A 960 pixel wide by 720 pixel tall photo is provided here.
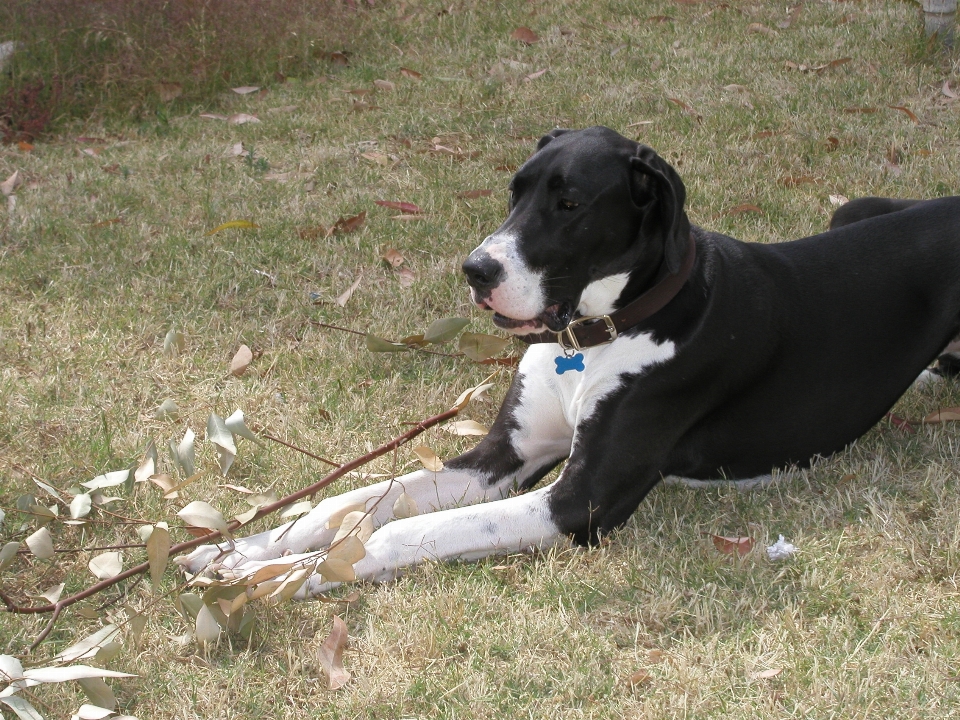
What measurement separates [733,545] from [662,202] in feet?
3.57

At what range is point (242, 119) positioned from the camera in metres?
7.58

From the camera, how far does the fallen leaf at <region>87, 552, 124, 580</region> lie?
309cm

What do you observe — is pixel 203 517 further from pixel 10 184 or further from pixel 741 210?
pixel 10 184

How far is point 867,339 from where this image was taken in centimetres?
371

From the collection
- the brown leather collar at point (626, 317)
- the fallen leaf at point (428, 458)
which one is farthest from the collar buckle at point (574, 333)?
the fallen leaf at point (428, 458)

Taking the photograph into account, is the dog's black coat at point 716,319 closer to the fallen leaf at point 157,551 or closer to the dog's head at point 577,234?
the dog's head at point 577,234

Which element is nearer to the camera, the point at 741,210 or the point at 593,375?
the point at 593,375

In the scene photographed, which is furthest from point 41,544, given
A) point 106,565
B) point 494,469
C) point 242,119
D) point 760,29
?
point 760,29

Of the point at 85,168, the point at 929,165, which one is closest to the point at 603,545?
the point at 929,165

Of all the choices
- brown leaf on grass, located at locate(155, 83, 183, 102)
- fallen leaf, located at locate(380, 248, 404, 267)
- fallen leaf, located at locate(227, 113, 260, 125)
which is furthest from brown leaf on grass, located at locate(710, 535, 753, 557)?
brown leaf on grass, located at locate(155, 83, 183, 102)

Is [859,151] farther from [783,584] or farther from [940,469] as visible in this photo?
[783,584]

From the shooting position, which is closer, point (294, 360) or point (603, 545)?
point (603, 545)

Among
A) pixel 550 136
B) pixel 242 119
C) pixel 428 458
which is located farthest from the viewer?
pixel 242 119

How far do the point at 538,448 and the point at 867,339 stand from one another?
3.98 feet
